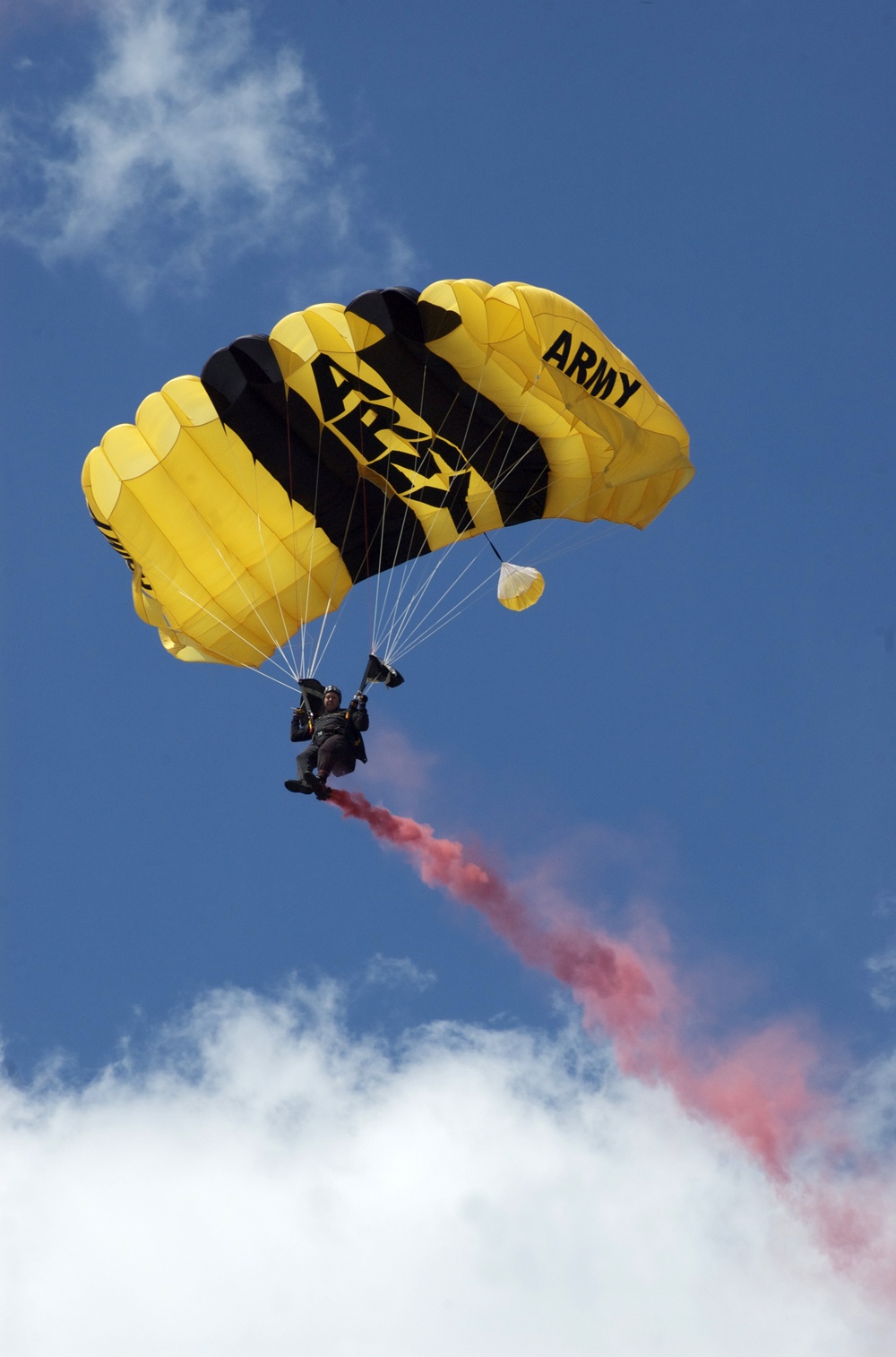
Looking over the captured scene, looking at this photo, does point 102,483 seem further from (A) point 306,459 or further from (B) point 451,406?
(B) point 451,406

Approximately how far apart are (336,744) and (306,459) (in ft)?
12.2

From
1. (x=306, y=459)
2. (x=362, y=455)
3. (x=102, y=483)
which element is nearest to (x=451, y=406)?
(x=362, y=455)

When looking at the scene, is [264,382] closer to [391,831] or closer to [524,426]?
[524,426]

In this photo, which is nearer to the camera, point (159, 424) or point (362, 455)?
point (159, 424)

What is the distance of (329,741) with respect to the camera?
18953mm

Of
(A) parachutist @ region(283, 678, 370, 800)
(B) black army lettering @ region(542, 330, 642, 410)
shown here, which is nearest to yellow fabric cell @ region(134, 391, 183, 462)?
(A) parachutist @ region(283, 678, 370, 800)

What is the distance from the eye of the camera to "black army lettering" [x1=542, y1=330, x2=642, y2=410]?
19.2 meters

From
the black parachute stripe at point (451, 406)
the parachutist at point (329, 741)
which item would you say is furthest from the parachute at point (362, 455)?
the parachutist at point (329, 741)

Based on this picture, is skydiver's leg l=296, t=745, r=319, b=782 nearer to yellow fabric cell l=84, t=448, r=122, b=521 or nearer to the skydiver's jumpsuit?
the skydiver's jumpsuit

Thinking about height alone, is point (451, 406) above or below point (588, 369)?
below

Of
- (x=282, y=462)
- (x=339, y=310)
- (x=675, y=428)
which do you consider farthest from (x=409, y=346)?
(x=675, y=428)

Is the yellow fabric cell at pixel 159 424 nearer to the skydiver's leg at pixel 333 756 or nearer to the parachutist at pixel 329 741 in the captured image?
the parachutist at pixel 329 741

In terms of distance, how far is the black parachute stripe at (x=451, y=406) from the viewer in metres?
18.8

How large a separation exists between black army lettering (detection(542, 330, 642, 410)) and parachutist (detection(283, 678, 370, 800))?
4.16 m
